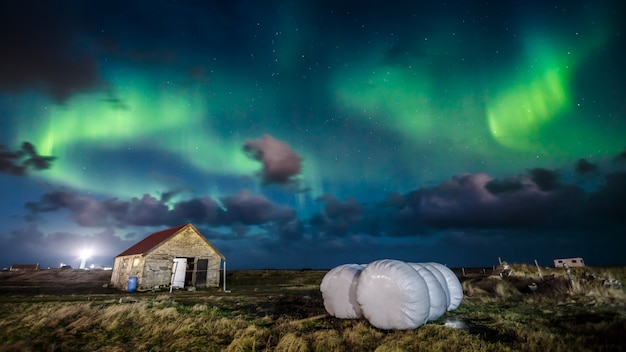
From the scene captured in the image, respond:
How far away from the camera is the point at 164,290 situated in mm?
25531

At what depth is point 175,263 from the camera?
2759 cm

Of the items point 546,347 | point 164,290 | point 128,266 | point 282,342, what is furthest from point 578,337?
point 128,266

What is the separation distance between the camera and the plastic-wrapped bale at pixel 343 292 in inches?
408

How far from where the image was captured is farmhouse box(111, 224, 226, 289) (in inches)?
1014

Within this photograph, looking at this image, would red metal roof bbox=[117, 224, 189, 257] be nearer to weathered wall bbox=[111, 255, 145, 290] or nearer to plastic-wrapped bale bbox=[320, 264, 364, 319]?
weathered wall bbox=[111, 255, 145, 290]

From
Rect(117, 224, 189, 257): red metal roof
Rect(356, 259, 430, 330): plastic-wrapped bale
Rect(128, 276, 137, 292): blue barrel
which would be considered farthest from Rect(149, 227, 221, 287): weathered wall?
Rect(356, 259, 430, 330): plastic-wrapped bale

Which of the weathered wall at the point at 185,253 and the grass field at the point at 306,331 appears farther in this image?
the weathered wall at the point at 185,253

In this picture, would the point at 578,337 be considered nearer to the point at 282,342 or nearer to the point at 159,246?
the point at 282,342

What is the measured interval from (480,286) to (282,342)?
688 inches

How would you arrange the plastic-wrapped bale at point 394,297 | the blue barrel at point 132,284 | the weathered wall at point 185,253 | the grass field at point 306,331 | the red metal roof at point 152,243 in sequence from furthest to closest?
the red metal roof at point 152,243, the weathered wall at point 185,253, the blue barrel at point 132,284, the plastic-wrapped bale at point 394,297, the grass field at point 306,331

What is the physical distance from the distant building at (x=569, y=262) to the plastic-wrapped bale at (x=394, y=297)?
110ft

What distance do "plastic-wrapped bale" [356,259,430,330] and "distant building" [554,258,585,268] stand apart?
33595mm

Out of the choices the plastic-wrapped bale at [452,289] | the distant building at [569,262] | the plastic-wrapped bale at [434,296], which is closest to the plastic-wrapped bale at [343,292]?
the plastic-wrapped bale at [434,296]

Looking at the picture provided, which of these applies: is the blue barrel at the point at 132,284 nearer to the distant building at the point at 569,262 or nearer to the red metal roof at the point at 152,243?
the red metal roof at the point at 152,243
